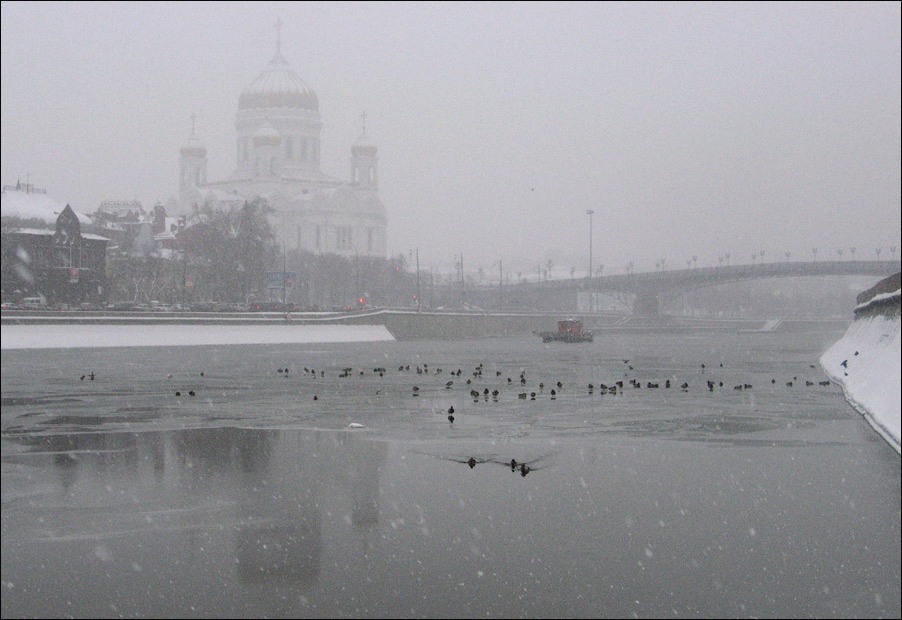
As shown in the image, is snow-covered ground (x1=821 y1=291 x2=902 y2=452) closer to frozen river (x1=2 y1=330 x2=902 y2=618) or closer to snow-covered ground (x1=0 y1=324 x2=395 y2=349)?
frozen river (x1=2 y1=330 x2=902 y2=618)

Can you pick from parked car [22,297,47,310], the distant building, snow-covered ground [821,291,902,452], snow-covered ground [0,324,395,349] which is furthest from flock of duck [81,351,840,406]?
snow-covered ground [0,324,395,349]

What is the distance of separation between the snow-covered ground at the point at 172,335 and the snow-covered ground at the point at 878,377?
104 ft

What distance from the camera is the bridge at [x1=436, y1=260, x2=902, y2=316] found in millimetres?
149875

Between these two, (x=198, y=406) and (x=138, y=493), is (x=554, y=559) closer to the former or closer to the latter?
(x=138, y=493)

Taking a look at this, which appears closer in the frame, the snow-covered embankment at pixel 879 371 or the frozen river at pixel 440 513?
the frozen river at pixel 440 513

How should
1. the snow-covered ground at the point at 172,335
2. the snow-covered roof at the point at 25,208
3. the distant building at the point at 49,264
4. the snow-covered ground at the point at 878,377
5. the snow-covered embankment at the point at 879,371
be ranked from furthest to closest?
the snow-covered ground at the point at 172,335, the snow-covered roof at the point at 25,208, the distant building at the point at 49,264, the snow-covered embankment at the point at 879,371, the snow-covered ground at the point at 878,377

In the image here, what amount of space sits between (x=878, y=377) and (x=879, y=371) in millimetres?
534

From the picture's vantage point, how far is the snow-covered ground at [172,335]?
5425cm

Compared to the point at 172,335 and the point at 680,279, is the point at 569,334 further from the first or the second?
the point at 680,279

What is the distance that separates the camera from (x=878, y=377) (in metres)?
25.7

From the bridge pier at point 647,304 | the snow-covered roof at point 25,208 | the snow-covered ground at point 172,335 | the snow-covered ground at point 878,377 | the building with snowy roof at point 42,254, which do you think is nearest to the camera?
the snow-covered ground at point 878,377

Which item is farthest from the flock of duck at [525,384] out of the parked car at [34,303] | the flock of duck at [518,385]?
the parked car at [34,303]

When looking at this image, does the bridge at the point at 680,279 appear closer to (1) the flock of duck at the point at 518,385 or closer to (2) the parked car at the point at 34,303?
(2) the parked car at the point at 34,303

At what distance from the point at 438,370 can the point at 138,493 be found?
33.1 metres
